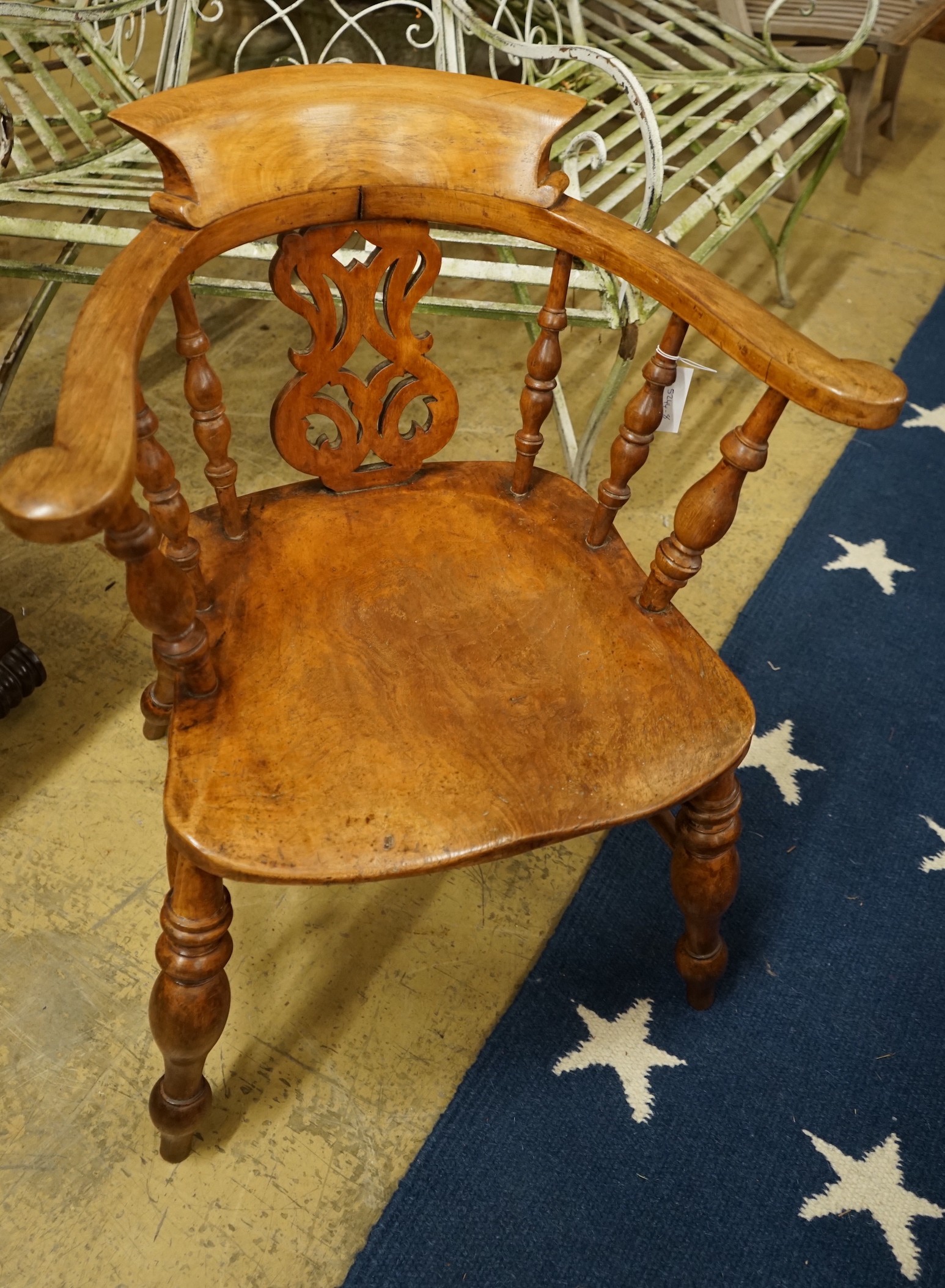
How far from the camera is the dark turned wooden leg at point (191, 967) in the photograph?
3.33 ft

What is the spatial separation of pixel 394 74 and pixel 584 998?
1.14 metres

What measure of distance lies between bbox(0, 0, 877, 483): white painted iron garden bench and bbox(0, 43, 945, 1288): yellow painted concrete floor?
0.40m

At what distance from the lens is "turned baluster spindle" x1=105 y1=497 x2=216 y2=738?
33.2 inches

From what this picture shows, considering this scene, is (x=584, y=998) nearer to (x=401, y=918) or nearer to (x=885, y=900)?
(x=401, y=918)

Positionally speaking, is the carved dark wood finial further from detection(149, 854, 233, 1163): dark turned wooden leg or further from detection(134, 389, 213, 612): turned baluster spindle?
detection(149, 854, 233, 1163): dark turned wooden leg

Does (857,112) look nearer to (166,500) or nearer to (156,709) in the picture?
(156,709)

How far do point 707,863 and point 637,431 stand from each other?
1.60ft

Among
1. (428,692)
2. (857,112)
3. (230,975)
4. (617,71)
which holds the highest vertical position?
(617,71)

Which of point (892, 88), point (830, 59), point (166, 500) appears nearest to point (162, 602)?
point (166, 500)

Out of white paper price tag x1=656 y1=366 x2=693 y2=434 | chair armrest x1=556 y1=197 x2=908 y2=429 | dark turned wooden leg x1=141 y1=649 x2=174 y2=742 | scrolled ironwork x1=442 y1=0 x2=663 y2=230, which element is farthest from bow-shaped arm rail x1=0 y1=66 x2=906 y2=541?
dark turned wooden leg x1=141 y1=649 x2=174 y2=742

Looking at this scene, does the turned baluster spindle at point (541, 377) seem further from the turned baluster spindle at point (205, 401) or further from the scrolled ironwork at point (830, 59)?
the scrolled ironwork at point (830, 59)

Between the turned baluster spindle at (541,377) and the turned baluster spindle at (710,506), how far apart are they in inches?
8.0

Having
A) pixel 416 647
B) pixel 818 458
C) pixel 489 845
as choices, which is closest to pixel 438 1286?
pixel 489 845

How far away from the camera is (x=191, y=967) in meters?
1.03
